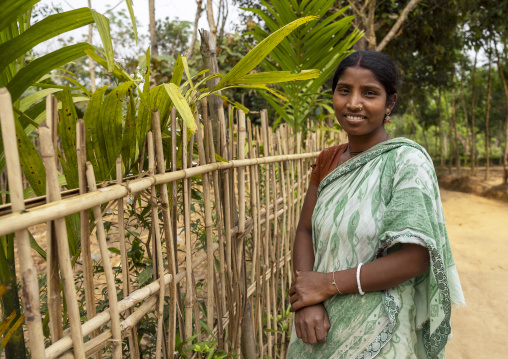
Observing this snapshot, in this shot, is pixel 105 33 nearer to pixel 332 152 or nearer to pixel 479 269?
pixel 332 152

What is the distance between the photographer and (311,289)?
117 centimetres

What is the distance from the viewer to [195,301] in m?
1.33

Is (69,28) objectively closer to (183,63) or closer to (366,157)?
(183,63)

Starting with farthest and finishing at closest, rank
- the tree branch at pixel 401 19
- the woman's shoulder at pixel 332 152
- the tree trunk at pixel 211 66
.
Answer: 1. the tree branch at pixel 401 19
2. the tree trunk at pixel 211 66
3. the woman's shoulder at pixel 332 152

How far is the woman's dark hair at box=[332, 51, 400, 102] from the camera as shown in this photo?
1.19m

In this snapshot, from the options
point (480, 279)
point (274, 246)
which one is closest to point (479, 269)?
point (480, 279)

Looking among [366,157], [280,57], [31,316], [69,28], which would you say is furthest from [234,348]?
[280,57]

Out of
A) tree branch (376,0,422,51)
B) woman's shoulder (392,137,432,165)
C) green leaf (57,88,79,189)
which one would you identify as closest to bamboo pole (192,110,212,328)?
green leaf (57,88,79,189)

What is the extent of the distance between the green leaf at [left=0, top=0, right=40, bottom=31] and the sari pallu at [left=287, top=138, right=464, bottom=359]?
93 cm

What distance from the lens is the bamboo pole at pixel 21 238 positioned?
595 millimetres

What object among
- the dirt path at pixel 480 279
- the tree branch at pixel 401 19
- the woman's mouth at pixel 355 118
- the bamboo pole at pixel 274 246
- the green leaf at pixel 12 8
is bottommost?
the dirt path at pixel 480 279

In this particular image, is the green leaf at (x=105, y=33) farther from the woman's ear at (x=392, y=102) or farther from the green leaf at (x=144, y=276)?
the woman's ear at (x=392, y=102)

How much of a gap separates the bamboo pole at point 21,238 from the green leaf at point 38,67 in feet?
1.12

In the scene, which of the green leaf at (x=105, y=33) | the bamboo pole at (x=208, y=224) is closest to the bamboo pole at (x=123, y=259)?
the green leaf at (x=105, y=33)
